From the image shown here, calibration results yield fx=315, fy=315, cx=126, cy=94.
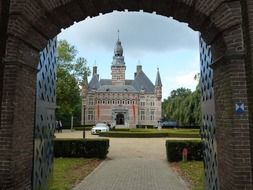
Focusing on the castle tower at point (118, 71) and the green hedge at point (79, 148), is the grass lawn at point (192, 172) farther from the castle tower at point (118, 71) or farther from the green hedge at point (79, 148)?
the castle tower at point (118, 71)

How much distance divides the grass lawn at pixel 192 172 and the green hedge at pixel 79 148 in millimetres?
4231

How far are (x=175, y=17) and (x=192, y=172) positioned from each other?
783cm

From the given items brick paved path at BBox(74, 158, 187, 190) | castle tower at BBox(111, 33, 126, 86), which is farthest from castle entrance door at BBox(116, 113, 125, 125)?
brick paved path at BBox(74, 158, 187, 190)

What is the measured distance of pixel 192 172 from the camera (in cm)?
1280

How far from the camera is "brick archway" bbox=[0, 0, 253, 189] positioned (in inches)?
220

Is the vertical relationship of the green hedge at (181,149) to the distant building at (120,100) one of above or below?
below

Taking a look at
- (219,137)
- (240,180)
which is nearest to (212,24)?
(219,137)

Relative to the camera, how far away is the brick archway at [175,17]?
5.60 m

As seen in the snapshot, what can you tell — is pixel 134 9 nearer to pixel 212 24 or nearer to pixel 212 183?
pixel 212 24

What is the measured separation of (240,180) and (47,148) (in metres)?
5.54

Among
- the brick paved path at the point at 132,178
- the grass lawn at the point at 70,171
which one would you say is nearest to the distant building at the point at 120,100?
the grass lawn at the point at 70,171

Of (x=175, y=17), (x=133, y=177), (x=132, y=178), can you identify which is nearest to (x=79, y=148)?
(x=133, y=177)

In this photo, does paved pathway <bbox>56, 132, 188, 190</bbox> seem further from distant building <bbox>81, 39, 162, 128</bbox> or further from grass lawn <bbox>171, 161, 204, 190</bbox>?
distant building <bbox>81, 39, 162, 128</bbox>

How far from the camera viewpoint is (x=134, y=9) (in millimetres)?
6914
